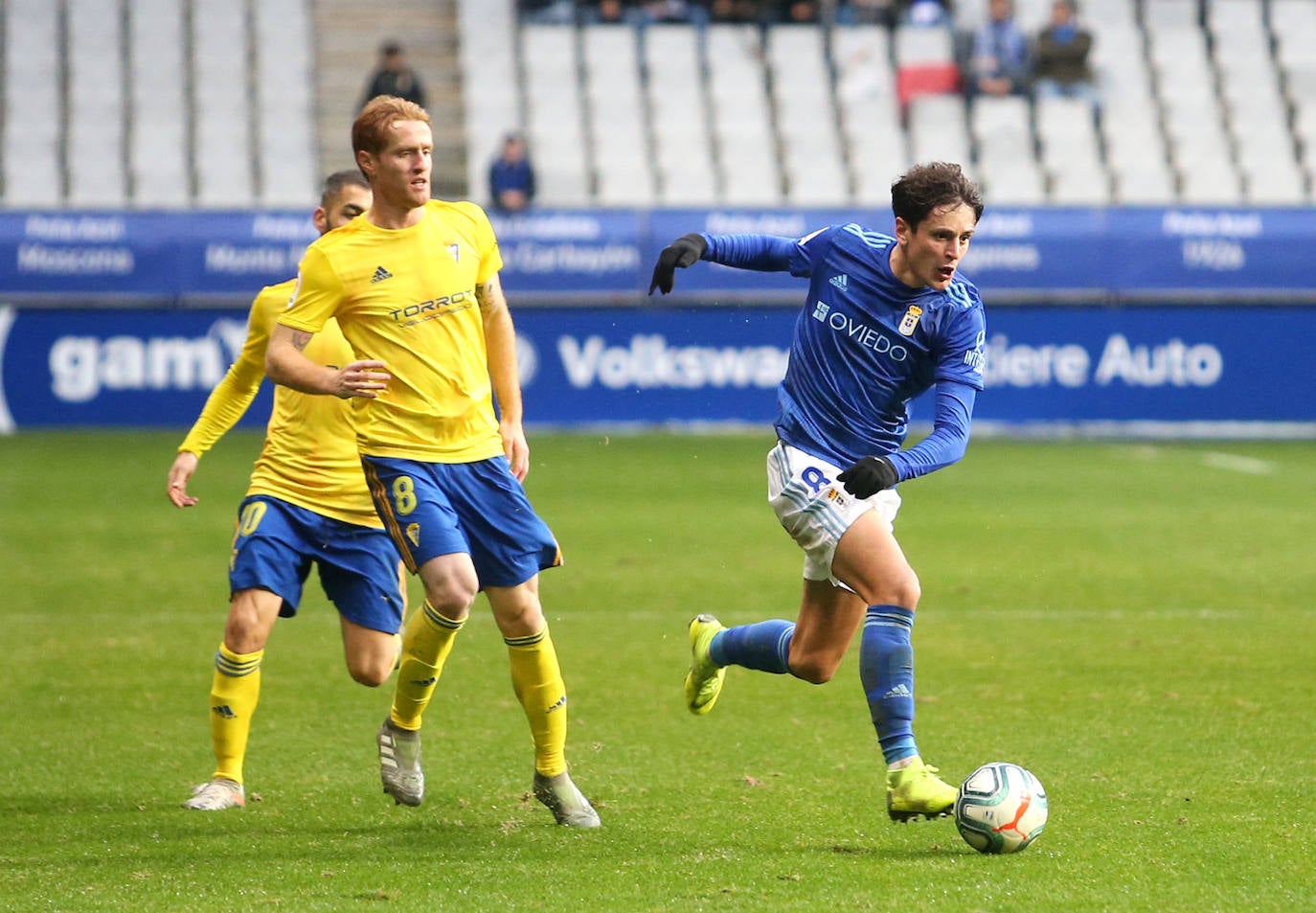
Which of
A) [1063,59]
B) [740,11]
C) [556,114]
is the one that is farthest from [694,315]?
[1063,59]

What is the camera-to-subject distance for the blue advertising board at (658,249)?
17766mm

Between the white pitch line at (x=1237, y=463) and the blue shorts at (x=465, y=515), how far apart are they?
11.2 meters

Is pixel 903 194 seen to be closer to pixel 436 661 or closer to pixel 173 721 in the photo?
pixel 436 661

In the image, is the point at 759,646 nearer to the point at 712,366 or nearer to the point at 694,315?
the point at 712,366

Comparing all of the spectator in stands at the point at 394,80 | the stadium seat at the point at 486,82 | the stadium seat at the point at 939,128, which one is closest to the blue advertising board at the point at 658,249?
the spectator in stands at the point at 394,80

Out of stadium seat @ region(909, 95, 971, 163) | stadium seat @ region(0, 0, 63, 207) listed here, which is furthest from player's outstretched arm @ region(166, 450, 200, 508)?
stadium seat @ region(909, 95, 971, 163)

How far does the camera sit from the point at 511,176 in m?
19.4

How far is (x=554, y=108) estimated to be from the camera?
22.9 m

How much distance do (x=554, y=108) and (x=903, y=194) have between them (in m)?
18.3

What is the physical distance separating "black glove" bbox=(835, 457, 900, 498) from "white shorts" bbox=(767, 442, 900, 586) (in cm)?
28

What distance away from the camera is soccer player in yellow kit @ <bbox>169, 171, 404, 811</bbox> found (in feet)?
18.5

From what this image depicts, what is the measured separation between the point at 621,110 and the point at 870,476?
18.9m

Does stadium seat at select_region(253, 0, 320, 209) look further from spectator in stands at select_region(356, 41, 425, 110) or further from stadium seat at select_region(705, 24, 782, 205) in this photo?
stadium seat at select_region(705, 24, 782, 205)

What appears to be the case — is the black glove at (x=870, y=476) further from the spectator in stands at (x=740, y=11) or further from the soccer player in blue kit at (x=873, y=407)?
the spectator in stands at (x=740, y=11)
